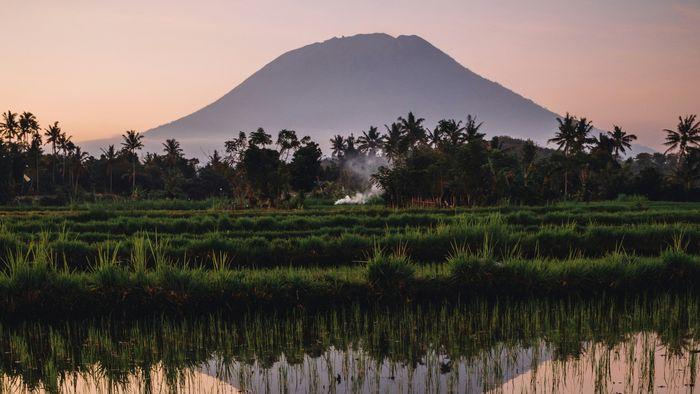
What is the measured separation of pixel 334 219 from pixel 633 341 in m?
16.7

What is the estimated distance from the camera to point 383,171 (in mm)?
46500

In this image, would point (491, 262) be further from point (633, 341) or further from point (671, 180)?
point (671, 180)

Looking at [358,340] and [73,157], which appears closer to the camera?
[358,340]

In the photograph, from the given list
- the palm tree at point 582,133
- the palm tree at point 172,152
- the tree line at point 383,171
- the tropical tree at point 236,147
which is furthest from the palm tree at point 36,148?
the palm tree at point 582,133

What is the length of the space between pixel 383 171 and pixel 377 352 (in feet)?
128

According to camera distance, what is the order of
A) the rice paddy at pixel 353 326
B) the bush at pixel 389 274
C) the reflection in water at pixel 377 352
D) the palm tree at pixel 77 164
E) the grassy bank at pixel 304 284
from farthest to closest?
the palm tree at pixel 77 164
the bush at pixel 389 274
the grassy bank at pixel 304 284
the rice paddy at pixel 353 326
the reflection in water at pixel 377 352

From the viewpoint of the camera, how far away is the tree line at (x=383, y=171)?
4278 cm

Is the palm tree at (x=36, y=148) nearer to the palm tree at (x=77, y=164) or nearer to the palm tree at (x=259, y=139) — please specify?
the palm tree at (x=77, y=164)

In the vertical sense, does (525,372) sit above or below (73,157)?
below

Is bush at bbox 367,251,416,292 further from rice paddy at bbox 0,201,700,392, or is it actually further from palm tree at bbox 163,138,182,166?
palm tree at bbox 163,138,182,166

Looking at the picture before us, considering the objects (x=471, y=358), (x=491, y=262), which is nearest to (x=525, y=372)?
(x=471, y=358)

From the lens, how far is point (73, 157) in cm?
6800

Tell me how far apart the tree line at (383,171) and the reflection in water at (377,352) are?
31.3m

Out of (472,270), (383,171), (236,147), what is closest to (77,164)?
(236,147)
